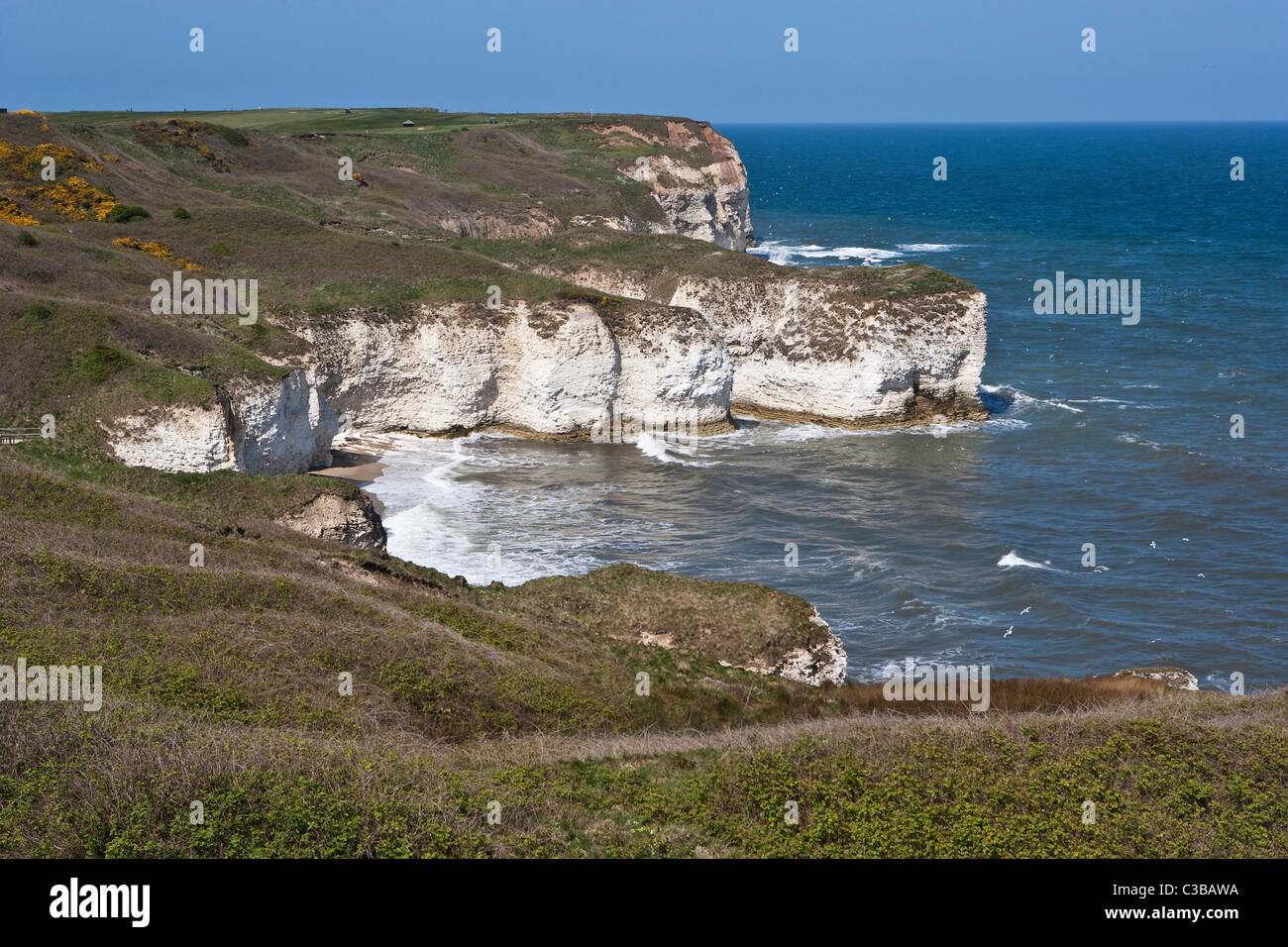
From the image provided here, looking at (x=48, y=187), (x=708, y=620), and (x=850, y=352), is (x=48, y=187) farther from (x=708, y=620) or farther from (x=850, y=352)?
(x=708, y=620)

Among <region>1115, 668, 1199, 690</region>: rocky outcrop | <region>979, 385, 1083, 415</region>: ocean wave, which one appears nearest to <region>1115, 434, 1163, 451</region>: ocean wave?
<region>979, 385, 1083, 415</region>: ocean wave

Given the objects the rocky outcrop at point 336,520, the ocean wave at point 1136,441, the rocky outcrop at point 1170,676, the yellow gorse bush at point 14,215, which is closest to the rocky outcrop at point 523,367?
the yellow gorse bush at point 14,215

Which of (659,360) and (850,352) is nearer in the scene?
(659,360)

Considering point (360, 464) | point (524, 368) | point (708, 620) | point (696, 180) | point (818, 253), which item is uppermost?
point (696, 180)

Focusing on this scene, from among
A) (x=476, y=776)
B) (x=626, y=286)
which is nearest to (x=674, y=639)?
(x=476, y=776)

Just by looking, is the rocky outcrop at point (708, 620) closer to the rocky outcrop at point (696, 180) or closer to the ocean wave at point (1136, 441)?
the ocean wave at point (1136, 441)

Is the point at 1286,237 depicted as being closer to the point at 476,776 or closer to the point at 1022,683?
the point at 1022,683

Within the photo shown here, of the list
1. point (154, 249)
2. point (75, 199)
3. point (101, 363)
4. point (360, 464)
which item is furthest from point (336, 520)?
point (75, 199)
